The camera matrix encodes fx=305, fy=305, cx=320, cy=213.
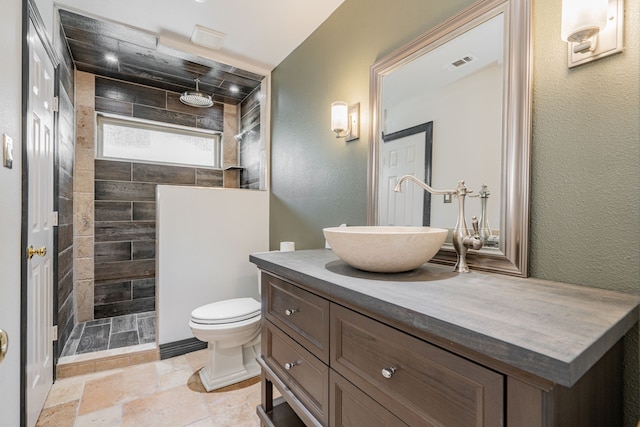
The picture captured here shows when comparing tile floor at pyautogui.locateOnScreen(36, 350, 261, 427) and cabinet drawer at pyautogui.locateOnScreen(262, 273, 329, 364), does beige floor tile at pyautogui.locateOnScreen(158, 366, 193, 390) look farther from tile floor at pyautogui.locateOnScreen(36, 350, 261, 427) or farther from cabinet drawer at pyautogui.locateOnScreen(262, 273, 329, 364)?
cabinet drawer at pyautogui.locateOnScreen(262, 273, 329, 364)

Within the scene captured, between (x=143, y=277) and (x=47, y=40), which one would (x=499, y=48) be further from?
(x=143, y=277)

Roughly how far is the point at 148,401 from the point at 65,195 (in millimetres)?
1732

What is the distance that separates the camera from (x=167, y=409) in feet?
5.78

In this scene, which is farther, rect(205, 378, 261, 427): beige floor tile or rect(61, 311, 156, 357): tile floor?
rect(61, 311, 156, 357): tile floor

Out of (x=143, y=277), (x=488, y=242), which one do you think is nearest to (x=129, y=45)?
(x=143, y=277)

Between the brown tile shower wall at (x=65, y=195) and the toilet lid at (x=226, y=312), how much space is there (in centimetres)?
98

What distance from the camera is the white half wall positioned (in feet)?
7.93

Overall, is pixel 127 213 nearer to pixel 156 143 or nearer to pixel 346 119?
pixel 156 143

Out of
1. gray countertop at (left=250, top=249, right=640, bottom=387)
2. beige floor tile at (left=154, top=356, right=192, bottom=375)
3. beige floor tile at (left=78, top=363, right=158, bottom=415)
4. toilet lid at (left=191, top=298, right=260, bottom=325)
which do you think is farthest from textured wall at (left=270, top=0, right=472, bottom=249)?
beige floor tile at (left=78, top=363, right=158, bottom=415)

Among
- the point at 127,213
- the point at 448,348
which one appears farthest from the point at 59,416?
the point at 448,348

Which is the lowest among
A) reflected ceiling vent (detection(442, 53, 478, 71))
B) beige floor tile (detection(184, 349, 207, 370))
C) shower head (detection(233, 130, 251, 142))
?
beige floor tile (detection(184, 349, 207, 370))

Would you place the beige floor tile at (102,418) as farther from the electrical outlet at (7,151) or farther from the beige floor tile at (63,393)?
the electrical outlet at (7,151)

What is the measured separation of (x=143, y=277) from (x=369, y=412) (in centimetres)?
314

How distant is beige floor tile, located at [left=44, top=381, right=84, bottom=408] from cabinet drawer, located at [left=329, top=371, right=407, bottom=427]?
71.7 inches
